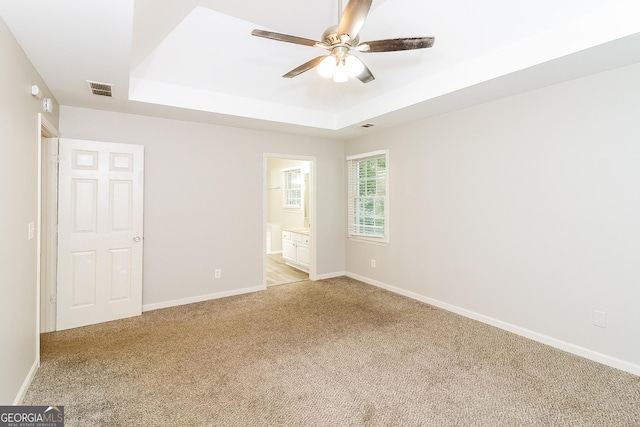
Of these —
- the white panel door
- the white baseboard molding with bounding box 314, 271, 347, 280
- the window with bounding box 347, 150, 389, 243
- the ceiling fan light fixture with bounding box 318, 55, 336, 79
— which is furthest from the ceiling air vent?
the white baseboard molding with bounding box 314, 271, 347, 280

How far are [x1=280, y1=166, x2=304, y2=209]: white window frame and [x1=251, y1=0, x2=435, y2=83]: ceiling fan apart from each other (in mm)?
4966

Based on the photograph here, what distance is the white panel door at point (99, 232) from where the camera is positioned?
3.32 metres

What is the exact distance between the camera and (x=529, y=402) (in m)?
2.09

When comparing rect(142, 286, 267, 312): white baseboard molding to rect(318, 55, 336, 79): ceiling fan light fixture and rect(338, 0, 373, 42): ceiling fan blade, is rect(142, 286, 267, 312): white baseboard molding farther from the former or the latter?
rect(338, 0, 373, 42): ceiling fan blade

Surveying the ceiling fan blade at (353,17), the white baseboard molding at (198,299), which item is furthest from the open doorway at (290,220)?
the ceiling fan blade at (353,17)

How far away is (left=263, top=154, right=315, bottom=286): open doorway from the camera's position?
5246 mm

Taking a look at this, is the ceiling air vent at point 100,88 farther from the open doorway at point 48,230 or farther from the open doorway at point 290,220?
the open doorway at point 290,220

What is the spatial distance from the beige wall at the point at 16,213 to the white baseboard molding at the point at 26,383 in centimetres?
2

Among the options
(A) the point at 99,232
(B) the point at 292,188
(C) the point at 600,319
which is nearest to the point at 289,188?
(B) the point at 292,188

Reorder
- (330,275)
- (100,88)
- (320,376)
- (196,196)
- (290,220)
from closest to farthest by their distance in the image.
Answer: (320,376) → (100,88) → (196,196) → (330,275) → (290,220)

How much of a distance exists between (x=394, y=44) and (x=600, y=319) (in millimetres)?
2895

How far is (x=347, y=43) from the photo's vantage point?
6.57 feet

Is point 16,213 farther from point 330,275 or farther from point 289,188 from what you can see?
point 289,188

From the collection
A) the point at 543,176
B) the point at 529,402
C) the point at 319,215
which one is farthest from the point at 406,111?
the point at 529,402
